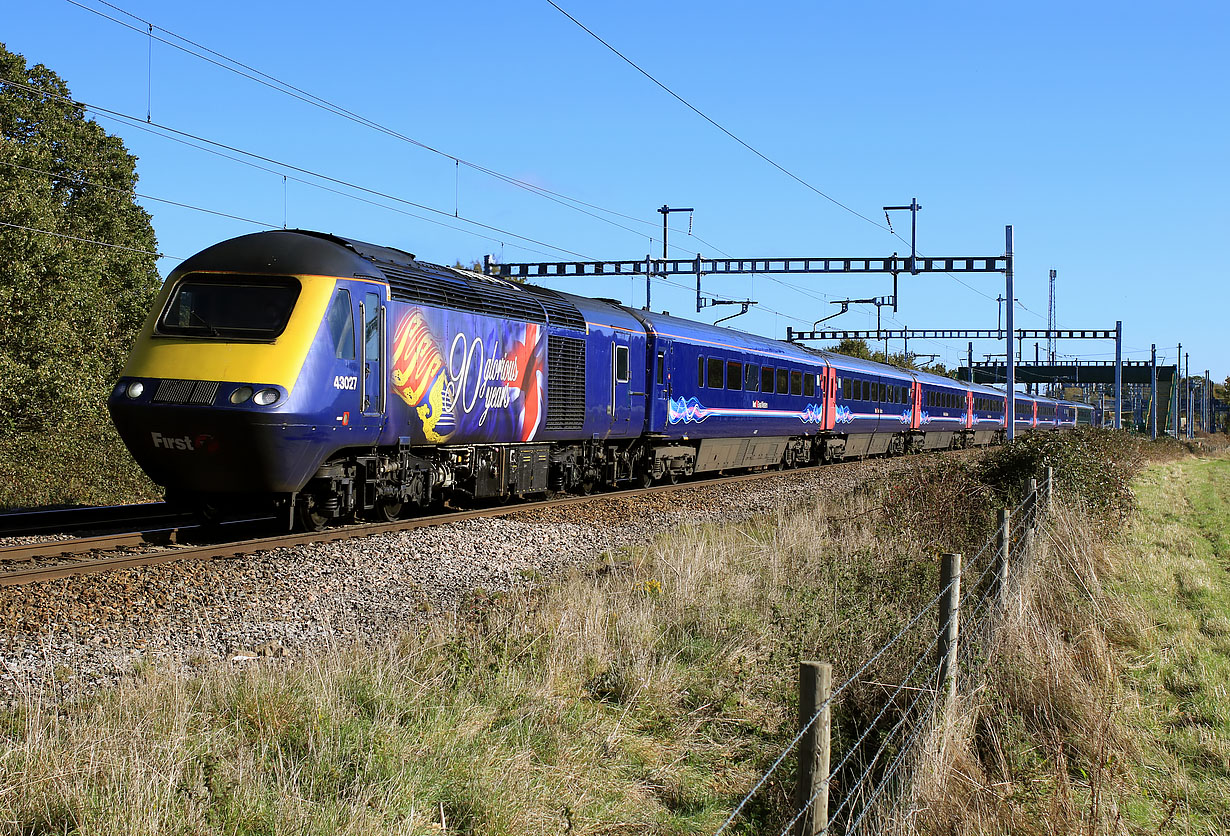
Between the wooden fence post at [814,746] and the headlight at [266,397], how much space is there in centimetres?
802

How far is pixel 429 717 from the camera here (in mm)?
5547

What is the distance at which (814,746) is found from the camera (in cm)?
353

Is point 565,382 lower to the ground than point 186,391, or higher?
higher

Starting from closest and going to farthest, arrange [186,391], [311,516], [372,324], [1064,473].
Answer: [186,391] → [372,324] → [311,516] → [1064,473]

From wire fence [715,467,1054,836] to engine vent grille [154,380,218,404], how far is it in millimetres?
7196

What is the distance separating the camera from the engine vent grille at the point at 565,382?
15.8m

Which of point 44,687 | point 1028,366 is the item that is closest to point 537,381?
point 44,687

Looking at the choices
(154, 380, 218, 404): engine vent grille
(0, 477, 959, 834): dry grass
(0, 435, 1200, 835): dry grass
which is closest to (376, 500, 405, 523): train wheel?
(154, 380, 218, 404): engine vent grille

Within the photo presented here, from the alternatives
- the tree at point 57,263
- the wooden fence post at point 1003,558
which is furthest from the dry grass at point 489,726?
the tree at point 57,263

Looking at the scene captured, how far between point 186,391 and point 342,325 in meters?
1.75

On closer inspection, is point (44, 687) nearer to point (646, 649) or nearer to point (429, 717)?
point (429, 717)

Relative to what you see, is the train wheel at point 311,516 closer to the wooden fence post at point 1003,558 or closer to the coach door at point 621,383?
the coach door at point 621,383

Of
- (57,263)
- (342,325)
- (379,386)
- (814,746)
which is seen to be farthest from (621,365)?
(57,263)

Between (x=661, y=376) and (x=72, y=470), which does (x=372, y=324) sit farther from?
(x=72, y=470)
